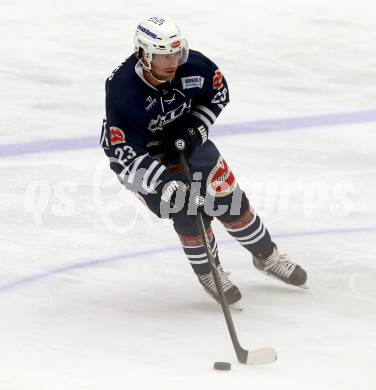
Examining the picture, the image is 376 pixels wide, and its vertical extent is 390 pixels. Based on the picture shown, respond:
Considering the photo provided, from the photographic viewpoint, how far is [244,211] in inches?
229

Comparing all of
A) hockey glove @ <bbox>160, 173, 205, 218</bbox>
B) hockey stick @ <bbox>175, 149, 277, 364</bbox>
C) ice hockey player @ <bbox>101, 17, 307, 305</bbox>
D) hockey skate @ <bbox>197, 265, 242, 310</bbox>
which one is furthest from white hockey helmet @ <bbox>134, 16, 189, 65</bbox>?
hockey skate @ <bbox>197, 265, 242, 310</bbox>

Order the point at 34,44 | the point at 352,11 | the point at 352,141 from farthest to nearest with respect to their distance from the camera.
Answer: the point at 352,11 < the point at 34,44 < the point at 352,141

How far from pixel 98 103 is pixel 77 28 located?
200cm

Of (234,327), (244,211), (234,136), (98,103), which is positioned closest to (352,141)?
(234,136)

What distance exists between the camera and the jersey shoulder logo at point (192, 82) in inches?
215

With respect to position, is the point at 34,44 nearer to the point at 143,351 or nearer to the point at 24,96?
the point at 24,96

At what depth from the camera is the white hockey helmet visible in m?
5.20

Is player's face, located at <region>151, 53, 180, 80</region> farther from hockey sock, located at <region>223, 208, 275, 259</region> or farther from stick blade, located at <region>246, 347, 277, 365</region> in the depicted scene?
stick blade, located at <region>246, 347, 277, 365</region>

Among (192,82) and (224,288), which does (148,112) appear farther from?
(224,288)

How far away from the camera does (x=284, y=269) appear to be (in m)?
5.91

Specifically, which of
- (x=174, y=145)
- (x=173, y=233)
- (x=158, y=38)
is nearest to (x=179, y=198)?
(x=174, y=145)

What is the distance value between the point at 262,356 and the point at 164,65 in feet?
4.23

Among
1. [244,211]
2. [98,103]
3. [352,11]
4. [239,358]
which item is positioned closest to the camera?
[239,358]

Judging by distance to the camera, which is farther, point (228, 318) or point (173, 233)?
point (173, 233)
